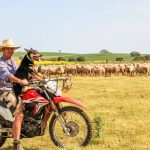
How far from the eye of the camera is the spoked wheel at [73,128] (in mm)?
8562

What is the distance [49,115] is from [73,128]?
1.67ft

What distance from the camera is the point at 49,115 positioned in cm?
861

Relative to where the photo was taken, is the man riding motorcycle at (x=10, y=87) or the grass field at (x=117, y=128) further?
the grass field at (x=117, y=128)

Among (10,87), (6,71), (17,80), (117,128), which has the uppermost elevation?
(6,71)

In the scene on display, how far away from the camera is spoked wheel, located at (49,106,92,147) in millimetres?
8562

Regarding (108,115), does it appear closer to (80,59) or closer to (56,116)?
(56,116)

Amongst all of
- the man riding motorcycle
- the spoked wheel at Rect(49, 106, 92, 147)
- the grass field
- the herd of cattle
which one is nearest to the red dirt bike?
the spoked wheel at Rect(49, 106, 92, 147)

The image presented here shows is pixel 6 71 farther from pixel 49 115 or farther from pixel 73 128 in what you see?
pixel 73 128

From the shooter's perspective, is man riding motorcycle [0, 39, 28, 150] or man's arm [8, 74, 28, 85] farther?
man riding motorcycle [0, 39, 28, 150]

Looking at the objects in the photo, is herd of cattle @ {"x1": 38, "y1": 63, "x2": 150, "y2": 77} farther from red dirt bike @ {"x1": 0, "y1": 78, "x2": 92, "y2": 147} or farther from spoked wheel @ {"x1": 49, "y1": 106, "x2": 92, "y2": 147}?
red dirt bike @ {"x1": 0, "y1": 78, "x2": 92, "y2": 147}

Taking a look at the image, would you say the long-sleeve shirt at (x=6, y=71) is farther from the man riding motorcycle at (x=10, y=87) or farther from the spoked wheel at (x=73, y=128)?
the spoked wheel at (x=73, y=128)

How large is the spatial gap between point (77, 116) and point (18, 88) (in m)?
1.19

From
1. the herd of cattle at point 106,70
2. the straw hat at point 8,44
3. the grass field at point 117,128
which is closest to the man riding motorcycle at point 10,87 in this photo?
the straw hat at point 8,44

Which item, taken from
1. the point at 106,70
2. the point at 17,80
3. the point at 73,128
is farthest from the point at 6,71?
the point at 106,70
